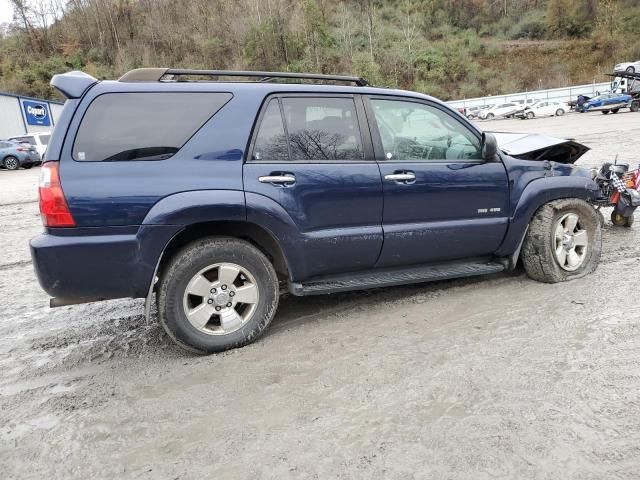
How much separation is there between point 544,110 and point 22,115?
130 feet

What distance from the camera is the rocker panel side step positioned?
353cm

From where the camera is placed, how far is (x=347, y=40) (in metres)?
69.4

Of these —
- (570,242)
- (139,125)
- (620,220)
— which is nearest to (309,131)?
(139,125)

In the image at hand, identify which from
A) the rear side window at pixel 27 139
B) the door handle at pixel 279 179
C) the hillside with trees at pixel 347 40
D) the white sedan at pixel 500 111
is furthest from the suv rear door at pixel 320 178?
the hillside with trees at pixel 347 40

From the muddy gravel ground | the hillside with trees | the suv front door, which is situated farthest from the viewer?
the hillside with trees

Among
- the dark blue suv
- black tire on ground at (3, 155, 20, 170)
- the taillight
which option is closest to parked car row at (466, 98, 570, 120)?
black tire on ground at (3, 155, 20, 170)

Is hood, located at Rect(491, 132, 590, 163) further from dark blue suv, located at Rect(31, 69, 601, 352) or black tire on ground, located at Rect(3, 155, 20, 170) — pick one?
black tire on ground, located at Rect(3, 155, 20, 170)

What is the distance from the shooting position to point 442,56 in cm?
6525

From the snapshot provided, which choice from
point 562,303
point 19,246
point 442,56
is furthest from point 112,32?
point 562,303

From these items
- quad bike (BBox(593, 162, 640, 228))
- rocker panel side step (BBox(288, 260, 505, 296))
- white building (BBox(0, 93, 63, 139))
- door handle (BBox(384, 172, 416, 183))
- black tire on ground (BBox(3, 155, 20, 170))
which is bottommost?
rocker panel side step (BBox(288, 260, 505, 296))

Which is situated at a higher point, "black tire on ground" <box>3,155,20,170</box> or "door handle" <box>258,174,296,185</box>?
"black tire on ground" <box>3,155,20,170</box>

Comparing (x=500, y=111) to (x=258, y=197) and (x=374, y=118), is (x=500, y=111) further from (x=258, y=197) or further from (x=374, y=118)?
(x=258, y=197)

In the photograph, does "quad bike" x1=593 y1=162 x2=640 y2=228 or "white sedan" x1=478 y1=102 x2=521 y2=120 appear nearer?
"quad bike" x1=593 y1=162 x2=640 y2=228

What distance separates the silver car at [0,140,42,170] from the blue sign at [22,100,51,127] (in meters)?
15.3
